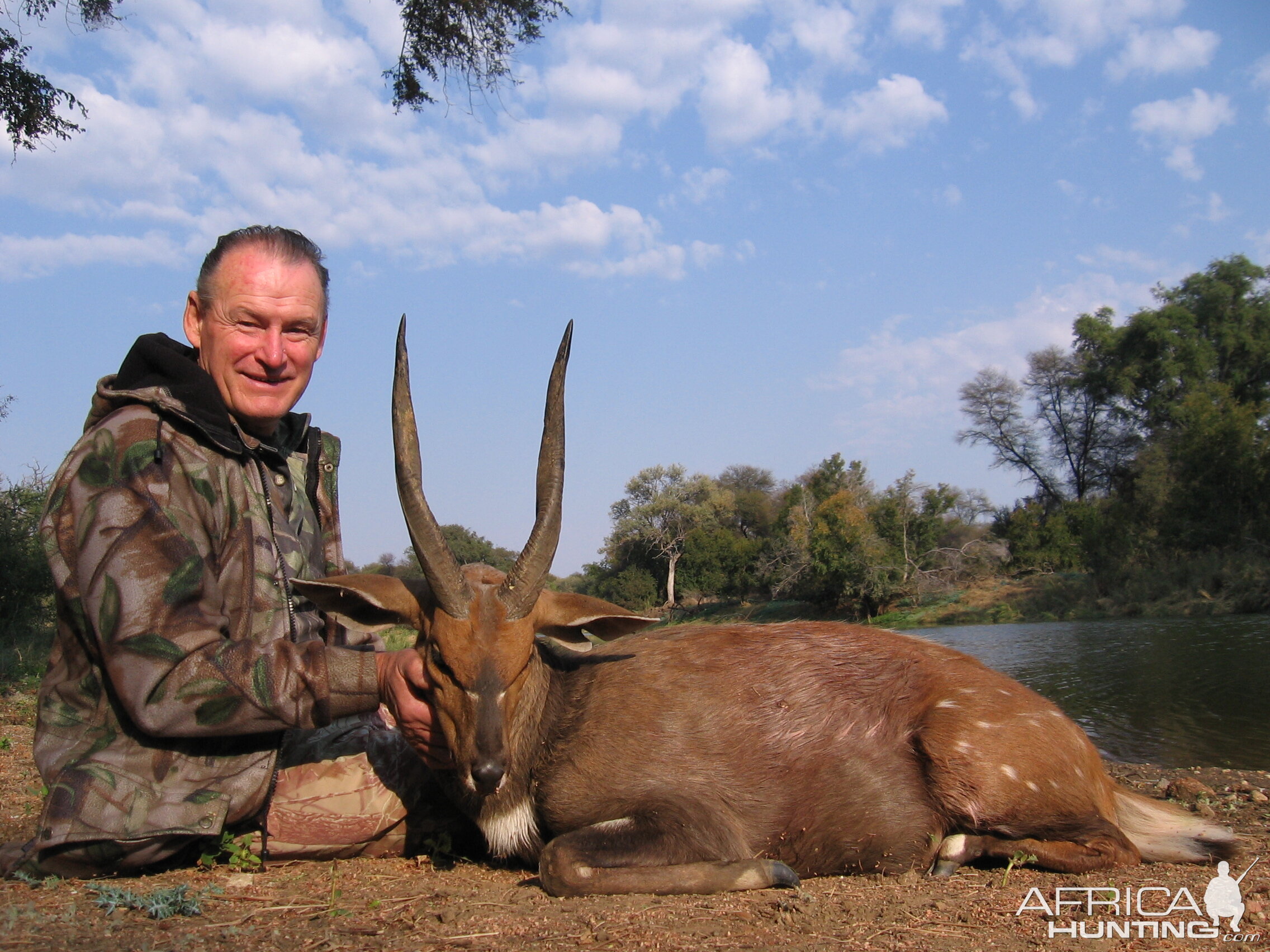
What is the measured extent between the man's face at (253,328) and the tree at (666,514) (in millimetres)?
47091

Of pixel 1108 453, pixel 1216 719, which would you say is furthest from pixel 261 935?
pixel 1108 453

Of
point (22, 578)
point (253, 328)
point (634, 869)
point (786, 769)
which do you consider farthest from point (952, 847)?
point (22, 578)

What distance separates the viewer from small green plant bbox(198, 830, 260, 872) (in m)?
4.28

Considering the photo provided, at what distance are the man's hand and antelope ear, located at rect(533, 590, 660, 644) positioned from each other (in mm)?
627

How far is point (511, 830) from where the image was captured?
466cm

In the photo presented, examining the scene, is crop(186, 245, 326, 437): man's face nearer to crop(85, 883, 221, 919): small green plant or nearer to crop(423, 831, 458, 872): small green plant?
crop(85, 883, 221, 919): small green plant

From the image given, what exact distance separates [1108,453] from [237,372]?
185 feet

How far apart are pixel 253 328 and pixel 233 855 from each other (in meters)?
2.57

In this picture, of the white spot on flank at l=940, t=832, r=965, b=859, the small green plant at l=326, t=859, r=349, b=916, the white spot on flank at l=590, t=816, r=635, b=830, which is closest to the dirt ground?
the small green plant at l=326, t=859, r=349, b=916

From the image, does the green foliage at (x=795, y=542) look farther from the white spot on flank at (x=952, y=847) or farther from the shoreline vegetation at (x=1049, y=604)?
the white spot on flank at (x=952, y=847)

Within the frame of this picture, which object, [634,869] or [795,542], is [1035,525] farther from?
[634,869]

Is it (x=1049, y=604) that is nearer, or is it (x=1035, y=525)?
(x=1049, y=604)

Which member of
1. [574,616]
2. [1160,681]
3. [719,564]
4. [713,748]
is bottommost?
[1160,681]

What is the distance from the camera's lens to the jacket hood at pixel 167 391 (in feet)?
13.9
